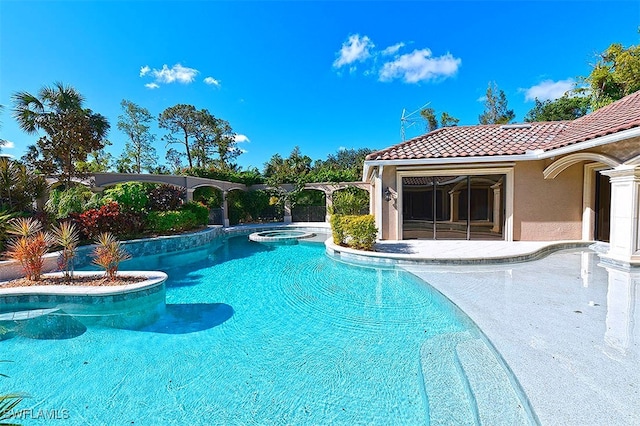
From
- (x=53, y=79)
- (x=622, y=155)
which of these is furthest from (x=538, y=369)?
(x=53, y=79)

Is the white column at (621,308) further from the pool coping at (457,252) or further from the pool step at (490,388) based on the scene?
the pool coping at (457,252)

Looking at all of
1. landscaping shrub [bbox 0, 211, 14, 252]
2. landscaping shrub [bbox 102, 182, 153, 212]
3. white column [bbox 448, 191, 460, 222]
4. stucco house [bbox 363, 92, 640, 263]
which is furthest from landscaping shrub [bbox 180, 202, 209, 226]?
white column [bbox 448, 191, 460, 222]

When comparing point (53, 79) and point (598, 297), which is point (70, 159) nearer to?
point (53, 79)

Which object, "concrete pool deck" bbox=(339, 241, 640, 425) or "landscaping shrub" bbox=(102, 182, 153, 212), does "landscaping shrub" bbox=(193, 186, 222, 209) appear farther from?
"concrete pool deck" bbox=(339, 241, 640, 425)

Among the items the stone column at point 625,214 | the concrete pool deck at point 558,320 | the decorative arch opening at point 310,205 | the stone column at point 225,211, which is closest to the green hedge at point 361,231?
the concrete pool deck at point 558,320

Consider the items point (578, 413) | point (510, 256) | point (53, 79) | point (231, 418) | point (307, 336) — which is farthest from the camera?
point (53, 79)

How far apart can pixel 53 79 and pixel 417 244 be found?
2121 centimetres

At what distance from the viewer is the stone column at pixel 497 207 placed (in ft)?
41.9

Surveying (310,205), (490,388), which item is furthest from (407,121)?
(490,388)

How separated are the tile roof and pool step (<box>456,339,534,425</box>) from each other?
29.8ft

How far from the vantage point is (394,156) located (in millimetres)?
12148

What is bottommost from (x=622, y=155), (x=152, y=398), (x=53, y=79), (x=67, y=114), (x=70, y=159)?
(x=152, y=398)

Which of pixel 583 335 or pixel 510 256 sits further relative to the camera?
pixel 510 256

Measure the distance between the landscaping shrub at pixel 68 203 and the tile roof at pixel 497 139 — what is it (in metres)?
13.6
